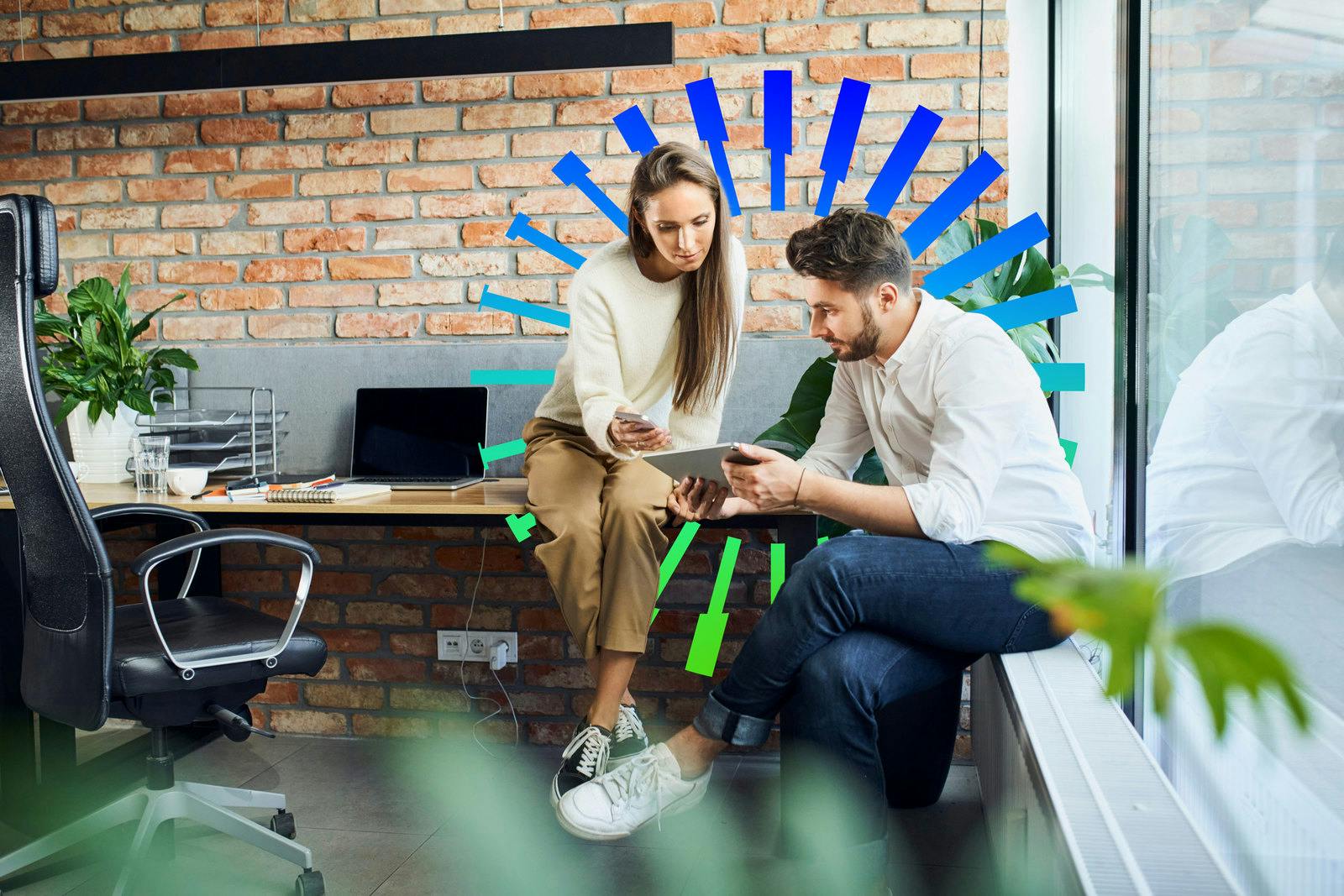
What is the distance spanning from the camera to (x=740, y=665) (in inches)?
66.4

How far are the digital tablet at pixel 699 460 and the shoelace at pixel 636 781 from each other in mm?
503

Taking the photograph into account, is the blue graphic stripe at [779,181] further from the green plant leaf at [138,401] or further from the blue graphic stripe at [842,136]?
the green plant leaf at [138,401]

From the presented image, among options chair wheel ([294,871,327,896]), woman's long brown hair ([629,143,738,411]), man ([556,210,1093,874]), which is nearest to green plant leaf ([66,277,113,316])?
woman's long brown hair ([629,143,738,411])

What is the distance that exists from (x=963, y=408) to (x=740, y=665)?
0.54 metres

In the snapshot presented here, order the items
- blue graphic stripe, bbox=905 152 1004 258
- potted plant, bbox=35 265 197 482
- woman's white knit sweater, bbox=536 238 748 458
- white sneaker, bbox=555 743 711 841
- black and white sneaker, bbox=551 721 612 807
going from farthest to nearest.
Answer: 1. potted plant, bbox=35 265 197 482
2. blue graphic stripe, bbox=905 152 1004 258
3. woman's white knit sweater, bbox=536 238 748 458
4. black and white sneaker, bbox=551 721 612 807
5. white sneaker, bbox=555 743 711 841

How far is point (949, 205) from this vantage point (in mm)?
2520

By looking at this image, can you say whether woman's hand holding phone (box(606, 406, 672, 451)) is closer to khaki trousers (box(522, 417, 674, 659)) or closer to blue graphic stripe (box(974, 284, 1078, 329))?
khaki trousers (box(522, 417, 674, 659))

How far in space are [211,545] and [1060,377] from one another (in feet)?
5.36

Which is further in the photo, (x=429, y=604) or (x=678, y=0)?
(x=429, y=604)

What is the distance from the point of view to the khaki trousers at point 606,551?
6.69 feet

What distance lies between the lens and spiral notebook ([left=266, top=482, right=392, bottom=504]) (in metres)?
2.21

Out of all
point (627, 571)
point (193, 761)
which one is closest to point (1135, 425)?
point (627, 571)

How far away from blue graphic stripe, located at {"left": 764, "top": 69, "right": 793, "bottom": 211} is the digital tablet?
1.03m

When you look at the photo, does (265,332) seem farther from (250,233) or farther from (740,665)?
(740,665)
